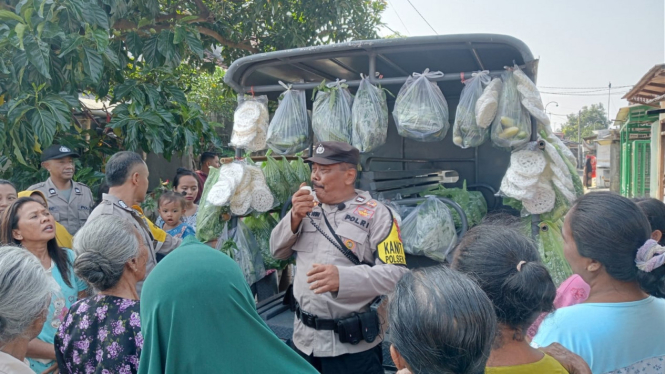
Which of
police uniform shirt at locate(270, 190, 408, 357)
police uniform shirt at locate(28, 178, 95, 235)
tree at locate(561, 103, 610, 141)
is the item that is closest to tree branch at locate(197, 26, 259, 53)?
police uniform shirt at locate(28, 178, 95, 235)

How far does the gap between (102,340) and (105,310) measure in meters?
0.11

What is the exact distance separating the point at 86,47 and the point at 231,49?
3216 millimetres

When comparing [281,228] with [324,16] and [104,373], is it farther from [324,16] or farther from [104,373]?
[324,16]

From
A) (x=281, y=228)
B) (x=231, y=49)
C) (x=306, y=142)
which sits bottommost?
(x=281, y=228)

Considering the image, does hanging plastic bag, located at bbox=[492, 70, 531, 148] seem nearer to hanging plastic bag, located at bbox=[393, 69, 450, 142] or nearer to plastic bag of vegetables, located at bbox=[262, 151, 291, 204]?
hanging plastic bag, located at bbox=[393, 69, 450, 142]

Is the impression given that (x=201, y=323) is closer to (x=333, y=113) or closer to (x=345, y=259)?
(x=345, y=259)

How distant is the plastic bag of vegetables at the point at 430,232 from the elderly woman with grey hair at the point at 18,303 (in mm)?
2080

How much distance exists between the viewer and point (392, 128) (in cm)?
480

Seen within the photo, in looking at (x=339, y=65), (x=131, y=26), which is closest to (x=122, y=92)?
(x=131, y=26)

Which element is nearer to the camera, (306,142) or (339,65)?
(306,142)

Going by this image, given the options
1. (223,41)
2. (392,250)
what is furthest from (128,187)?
(223,41)

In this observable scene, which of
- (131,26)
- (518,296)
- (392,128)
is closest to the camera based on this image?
(518,296)

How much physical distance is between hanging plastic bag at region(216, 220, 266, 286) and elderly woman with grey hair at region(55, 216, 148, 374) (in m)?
1.26

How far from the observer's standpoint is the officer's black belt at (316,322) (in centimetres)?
238
